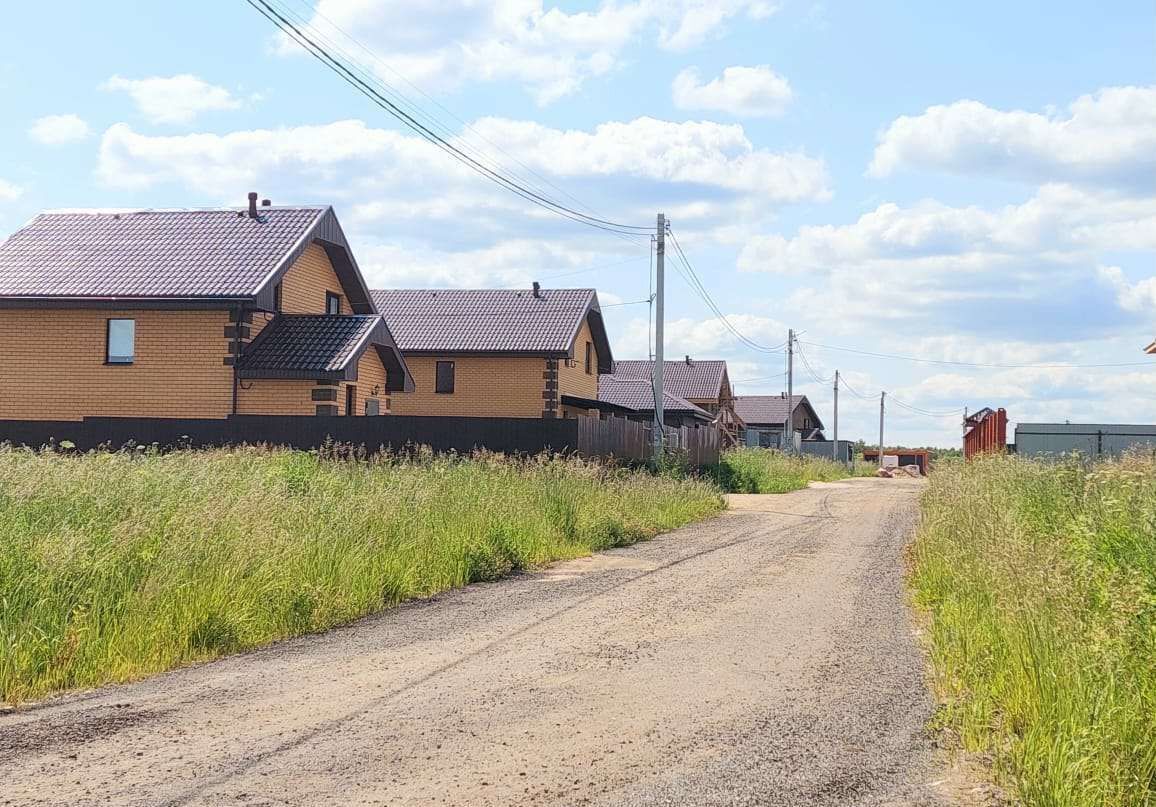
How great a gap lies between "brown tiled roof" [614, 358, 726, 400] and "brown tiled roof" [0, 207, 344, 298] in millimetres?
35926

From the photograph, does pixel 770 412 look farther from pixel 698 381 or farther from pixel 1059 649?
pixel 1059 649

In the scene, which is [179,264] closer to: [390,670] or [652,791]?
[390,670]

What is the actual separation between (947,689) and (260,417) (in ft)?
61.2

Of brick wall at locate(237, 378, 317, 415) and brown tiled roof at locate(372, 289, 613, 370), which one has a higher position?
brown tiled roof at locate(372, 289, 613, 370)

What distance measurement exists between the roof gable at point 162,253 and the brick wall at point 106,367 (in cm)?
62

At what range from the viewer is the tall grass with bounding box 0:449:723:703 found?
7422mm

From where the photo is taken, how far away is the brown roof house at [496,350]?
34625mm

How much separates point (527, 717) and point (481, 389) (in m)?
29.6

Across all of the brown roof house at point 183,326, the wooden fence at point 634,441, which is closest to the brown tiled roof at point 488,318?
the wooden fence at point 634,441

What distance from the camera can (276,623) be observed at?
339 inches

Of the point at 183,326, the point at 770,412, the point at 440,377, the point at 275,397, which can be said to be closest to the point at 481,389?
the point at 440,377

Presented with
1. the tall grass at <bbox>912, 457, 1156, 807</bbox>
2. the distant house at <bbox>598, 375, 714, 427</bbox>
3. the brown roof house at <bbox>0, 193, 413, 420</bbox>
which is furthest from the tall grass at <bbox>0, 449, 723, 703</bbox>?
the distant house at <bbox>598, 375, 714, 427</bbox>

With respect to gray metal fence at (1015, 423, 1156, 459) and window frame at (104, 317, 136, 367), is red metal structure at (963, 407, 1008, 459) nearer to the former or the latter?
gray metal fence at (1015, 423, 1156, 459)

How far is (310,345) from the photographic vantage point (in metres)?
24.9
